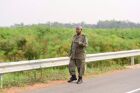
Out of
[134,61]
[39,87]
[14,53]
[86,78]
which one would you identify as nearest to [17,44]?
[14,53]

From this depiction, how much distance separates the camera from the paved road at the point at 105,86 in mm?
13600

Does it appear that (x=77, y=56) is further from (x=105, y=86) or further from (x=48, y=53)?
(x=48, y=53)

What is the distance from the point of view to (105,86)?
14.6 metres

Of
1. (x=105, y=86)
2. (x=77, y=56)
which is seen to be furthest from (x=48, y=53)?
(x=105, y=86)

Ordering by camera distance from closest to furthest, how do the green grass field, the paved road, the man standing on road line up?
the paved road < the man standing on road < the green grass field

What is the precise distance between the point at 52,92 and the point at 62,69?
5.94m

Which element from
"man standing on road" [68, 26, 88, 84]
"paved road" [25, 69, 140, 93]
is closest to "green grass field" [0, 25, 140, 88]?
"man standing on road" [68, 26, 88, 84]

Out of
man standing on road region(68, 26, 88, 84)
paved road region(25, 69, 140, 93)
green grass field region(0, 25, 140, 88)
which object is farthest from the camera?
green grass field region(0, 25, 140, 88)

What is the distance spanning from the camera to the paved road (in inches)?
535

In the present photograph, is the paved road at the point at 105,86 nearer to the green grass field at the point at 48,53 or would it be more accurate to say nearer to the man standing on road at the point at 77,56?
the man standing on road at the point at 77,56

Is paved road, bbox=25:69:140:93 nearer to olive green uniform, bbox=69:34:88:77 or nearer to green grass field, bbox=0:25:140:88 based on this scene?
olive green uniform, bbox=69:34:88:77

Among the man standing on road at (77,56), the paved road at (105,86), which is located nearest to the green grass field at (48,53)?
the man standing on road at (77,56)

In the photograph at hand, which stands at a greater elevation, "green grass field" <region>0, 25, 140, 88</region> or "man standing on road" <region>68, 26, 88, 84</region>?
"man standing on road" <region>68, 26, 88, 84</region>

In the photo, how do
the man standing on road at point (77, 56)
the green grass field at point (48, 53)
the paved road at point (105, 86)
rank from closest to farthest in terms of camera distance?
the paved road at point (105, 86) → the man standing on road at point (77, 56) → the green grass field at point (48, 53)
